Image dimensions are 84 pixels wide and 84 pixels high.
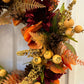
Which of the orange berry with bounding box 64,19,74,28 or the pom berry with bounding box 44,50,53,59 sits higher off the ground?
the orange berry with bounding box 64,19,74,28

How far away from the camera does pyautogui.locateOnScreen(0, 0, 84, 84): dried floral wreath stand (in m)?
0.44

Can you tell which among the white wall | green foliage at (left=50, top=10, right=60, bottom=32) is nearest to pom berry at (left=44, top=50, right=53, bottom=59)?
green foliage at (left=50, top=10, right=60, bottom=32)

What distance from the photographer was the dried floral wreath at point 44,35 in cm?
44

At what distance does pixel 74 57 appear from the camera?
44cm

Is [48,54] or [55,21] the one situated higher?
[55,21]

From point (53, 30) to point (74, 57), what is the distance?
163mm

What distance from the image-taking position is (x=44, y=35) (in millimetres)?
474

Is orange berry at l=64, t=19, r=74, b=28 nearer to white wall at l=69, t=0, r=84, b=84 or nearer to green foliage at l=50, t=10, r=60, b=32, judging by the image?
green foliage at l=50, t=10, r=60, b=32

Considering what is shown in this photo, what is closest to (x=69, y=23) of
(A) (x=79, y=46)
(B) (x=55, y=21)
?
(B) (x=55, y=21)

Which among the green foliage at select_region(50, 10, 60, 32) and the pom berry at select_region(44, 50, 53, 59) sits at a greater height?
the green foliage at select_region(50, 10, 60, 32)

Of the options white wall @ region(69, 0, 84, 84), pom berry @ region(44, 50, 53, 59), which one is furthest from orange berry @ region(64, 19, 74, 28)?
white wall @ region(69, 0, 84, 84)

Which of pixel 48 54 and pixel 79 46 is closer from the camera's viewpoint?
pixel 48 54

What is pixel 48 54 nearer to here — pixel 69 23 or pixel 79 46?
pixel 69 23

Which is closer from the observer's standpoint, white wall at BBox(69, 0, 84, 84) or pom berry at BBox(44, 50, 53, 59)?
pom berry at BBox(44, 50, 53, 59)
